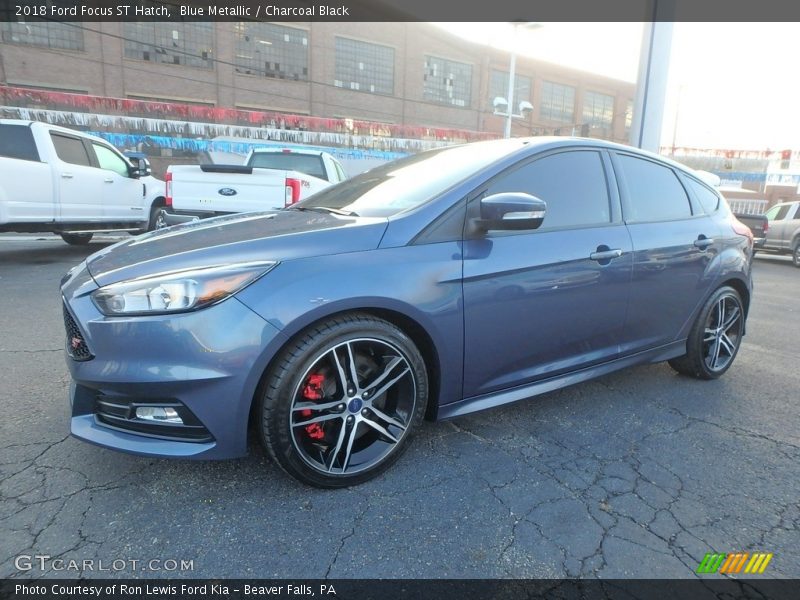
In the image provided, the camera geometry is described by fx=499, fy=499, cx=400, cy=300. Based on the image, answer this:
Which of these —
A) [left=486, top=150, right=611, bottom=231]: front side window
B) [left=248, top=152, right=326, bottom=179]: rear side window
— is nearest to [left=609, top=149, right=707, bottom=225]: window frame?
[left=486, top=150, right=611, bottom=231]: front side window

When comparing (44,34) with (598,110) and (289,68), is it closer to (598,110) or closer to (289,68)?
(289,68)

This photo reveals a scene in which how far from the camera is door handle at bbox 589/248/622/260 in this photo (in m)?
2.81

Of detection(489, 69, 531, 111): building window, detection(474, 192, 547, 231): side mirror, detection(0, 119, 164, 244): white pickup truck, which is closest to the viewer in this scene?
detection(474, 192, 547, 231): side mirror

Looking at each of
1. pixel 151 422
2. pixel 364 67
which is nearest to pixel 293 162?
pixel 151 422

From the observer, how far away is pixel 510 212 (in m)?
2.34

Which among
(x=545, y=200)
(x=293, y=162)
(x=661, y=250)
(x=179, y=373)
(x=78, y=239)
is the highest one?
(x=293, y=162)

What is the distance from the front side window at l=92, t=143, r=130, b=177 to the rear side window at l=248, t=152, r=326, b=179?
2.30 meters

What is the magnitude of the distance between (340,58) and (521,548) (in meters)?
37.8

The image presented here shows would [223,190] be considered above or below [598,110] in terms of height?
below

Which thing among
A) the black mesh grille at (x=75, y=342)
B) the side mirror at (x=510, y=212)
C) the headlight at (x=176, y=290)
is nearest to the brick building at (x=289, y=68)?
the black mesh grille at (x=75, y=342)

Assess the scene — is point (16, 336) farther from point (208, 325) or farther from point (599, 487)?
point (599, 487)

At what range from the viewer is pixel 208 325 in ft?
Answer: 6.23

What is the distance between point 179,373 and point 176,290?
12.7 inches

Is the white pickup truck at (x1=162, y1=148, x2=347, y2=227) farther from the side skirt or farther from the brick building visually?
the brick building
